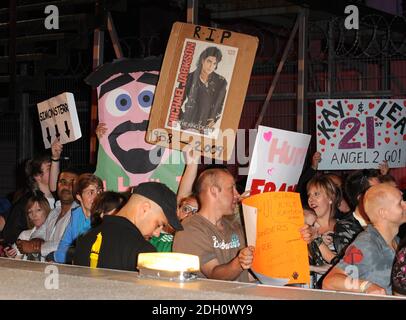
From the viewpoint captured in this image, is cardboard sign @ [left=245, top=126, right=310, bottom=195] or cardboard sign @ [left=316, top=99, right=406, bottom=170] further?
cardboard sign @ [left=316, top=99, right=406, bottom=170]

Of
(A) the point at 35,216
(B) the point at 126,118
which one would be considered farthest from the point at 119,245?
(A) the point at 35,216

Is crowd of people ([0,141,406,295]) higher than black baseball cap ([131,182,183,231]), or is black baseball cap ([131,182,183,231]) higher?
black baseball cap ([131,182,183,231])

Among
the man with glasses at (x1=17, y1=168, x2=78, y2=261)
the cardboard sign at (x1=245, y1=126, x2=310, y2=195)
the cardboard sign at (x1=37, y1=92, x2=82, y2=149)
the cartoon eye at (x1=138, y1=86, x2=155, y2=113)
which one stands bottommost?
the man with glasses at (x1=17, y1=168, x2=78, y2=261)

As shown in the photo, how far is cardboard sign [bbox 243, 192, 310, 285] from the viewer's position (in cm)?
494

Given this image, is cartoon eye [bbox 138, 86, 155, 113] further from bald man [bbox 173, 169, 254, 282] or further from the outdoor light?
the outdoor light

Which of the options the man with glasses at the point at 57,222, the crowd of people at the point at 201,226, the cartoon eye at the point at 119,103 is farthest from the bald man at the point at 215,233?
the man with glasses at the point at 57,222

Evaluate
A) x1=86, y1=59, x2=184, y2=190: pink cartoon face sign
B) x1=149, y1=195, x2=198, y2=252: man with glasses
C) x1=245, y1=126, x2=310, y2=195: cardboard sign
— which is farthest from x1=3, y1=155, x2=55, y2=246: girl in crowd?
x1=245, y1=126, x2=310, y2=195: cardboard sign

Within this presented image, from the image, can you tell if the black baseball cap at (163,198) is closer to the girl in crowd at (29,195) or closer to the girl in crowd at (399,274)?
the girl in crowd at (399,274)

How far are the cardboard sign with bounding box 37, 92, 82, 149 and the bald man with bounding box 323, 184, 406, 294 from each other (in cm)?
401

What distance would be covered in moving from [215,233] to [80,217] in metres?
1.87

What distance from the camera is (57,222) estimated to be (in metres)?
7.44

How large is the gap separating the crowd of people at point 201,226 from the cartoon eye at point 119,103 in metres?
0.69
